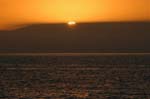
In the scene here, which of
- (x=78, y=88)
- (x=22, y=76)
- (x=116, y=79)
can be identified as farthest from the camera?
(x=22, y=76)

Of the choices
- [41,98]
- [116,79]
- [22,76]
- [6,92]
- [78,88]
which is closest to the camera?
[41,98]

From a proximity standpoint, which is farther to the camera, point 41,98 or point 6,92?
point 6,92

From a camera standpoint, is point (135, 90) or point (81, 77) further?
point (81, 77)

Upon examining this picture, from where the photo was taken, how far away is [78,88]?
77875 millimetres

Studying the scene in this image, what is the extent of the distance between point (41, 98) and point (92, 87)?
1467 centimetres

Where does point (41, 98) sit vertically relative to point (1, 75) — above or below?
below

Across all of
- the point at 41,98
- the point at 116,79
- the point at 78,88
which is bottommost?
the point at 41,98

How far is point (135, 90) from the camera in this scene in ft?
246

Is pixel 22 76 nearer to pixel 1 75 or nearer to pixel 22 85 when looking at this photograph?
Result: pixel 1 75

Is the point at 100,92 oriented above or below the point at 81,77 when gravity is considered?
below

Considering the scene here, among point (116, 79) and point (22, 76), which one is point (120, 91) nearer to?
point (116, 79)

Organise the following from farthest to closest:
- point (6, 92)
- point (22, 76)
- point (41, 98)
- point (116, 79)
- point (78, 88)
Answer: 1. point (22, 76)
2. point (116, 79)
3. point (78, 88)
4. point (6, 92)
5. point (41, 98)

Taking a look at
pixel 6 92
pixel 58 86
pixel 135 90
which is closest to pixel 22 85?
pixel 58 86

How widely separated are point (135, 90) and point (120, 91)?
208 centimetres
